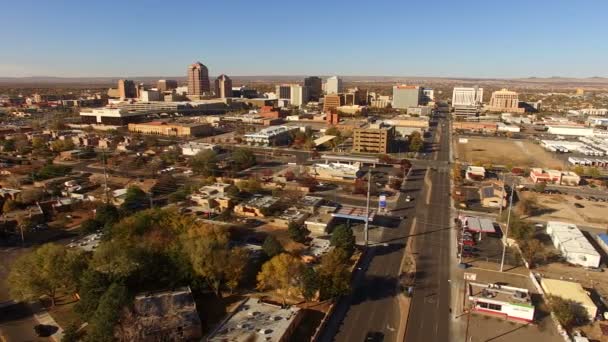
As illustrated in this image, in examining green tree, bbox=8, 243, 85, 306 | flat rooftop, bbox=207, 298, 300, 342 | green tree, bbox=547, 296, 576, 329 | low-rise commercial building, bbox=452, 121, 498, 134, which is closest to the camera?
flat rooftop, bbox=207, 298, 300, 342

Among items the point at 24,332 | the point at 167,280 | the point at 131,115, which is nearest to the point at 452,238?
the point at 167,280

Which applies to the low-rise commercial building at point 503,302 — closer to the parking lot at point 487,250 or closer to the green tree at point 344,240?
the parking lot at point 487,250

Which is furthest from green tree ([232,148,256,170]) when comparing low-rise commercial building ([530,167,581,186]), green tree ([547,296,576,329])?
green tree ([547,296,576,329])

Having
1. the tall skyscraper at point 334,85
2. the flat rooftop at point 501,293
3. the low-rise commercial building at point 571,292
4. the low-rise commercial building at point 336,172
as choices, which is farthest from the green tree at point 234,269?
the tall skyscraper at point 334,85

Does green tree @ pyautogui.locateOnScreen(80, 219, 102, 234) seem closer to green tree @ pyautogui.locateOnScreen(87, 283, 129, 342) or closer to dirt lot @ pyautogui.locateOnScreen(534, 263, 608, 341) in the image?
green tree @ pyautogui.locateOnScreen(87, 283, 129, 342)

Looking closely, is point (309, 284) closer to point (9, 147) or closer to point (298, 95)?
point (9, 147)

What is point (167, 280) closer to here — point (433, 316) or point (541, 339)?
point (433, 316)

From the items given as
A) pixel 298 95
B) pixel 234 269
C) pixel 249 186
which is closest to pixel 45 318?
pixel 234 269
